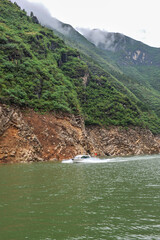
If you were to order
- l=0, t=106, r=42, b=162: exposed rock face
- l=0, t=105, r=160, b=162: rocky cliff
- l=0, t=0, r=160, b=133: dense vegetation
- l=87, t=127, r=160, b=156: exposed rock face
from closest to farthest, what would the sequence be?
l=0, t=106, r=42, b=162: exposed rock face
l=0, t=105, r=160, b=162: rocky cliff
l=0, t=0, r=160, b=133: dense vegetation
l=87, t=127, r=160, b=156: exposed rock face

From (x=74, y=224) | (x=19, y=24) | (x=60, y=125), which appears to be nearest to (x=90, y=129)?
(x=60, y=125)

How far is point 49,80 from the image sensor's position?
2638 inches

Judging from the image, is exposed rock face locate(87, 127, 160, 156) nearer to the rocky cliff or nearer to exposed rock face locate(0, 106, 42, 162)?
the rocky cliff

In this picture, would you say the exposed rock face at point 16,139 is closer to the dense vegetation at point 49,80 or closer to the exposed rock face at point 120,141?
the dense vegetation at point 49,80

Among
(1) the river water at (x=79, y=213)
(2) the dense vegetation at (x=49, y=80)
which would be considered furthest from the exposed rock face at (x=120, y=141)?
(1) the river water at (x=79, y=213)

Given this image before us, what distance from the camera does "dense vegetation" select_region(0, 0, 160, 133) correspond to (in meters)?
56.4

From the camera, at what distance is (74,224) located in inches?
376

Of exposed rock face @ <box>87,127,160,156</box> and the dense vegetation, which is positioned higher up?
the dense vegetation

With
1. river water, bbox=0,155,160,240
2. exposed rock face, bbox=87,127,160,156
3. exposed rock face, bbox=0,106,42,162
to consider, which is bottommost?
exposed rock face, bbox=87,127,160,156

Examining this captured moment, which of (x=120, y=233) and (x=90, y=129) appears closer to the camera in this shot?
(x=120, y=233)

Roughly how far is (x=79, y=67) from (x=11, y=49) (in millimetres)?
39395

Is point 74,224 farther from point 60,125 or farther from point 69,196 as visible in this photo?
point 60,125

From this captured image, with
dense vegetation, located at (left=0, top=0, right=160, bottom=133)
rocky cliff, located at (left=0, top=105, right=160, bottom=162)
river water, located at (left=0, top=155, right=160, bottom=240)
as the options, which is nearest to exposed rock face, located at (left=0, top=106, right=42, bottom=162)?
rocky cliff, located at (left=0, top=105, right=160, bottom=162)

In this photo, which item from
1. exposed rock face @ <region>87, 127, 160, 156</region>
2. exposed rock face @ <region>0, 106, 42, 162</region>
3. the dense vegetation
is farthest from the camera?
exposed rock face @ <region>87, 127, 160, 156</region>
